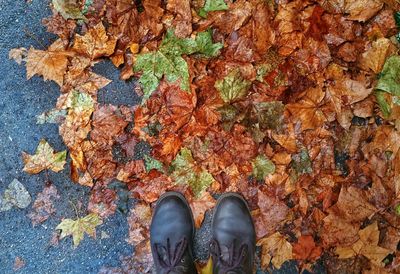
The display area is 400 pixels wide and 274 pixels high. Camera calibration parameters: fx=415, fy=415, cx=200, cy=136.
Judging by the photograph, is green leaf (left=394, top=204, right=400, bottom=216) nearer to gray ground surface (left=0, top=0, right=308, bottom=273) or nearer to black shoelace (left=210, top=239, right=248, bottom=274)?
black shoelace (left=210, top=239, right=248, bottom=274)

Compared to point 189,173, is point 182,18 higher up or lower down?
higher up

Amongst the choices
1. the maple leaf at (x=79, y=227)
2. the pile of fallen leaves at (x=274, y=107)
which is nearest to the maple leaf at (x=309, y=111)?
the pile of fallen leaves at (x=274, y=107)

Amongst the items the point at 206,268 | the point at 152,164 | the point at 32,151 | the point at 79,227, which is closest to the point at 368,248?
the point at 206,268

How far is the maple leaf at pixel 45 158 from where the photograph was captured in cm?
221

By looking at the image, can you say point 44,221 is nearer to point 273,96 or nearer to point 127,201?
point 127,201

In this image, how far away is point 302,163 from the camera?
2.15 meters

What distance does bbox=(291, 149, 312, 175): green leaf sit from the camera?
7.05 feet

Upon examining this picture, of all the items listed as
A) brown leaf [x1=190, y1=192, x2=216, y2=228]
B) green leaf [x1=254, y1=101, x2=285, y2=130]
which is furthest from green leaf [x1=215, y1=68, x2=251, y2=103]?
brown leaf [x1=190, y1=192, x2=216, y2=228]

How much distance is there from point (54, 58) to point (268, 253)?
1.51m

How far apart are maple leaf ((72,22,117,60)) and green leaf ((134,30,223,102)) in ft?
0.56

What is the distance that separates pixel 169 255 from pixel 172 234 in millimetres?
109

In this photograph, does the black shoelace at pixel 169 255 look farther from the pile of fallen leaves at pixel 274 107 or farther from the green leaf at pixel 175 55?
the green leaf at pixel 175 55

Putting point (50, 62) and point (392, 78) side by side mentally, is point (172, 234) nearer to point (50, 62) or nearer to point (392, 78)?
point (50, 62)

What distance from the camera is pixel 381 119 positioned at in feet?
7.12
